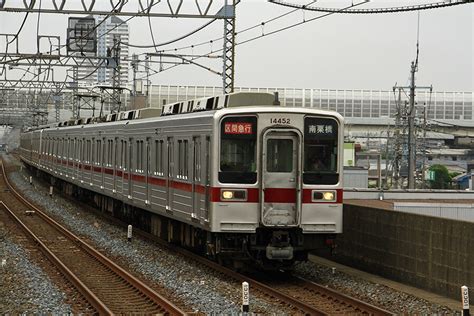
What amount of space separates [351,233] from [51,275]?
5.02m

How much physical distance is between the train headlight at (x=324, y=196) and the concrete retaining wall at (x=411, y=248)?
0.99 m

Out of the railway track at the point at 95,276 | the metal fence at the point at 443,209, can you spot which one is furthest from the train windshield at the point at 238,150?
the metal fence at the point at 443,209

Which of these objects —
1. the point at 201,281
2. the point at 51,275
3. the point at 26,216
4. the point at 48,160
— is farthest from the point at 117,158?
the point at 48,160

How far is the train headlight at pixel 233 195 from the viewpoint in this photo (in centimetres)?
1169

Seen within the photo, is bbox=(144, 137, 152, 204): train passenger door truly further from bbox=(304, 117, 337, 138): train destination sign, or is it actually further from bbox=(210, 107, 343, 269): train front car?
bbox=(304, 117, 337, 138): train destination sign

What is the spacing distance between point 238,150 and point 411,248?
2.89m

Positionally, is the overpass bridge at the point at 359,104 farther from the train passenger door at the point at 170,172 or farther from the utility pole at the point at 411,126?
the train passenger door at the point at 170,172

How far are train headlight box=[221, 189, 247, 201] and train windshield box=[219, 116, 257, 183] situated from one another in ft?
0.50

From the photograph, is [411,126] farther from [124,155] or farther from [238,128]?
[238,128]

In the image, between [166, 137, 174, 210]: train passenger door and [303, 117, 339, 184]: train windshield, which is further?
[166, 137, 174, 210]: train passenger door

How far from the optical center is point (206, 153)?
12.2 m

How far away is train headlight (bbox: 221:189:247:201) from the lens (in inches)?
460

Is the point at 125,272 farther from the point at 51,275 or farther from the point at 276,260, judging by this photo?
the point at 276,260

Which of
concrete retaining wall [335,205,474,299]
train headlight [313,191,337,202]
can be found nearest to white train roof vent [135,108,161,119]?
concrete retaining wall [335,205,474,299]
